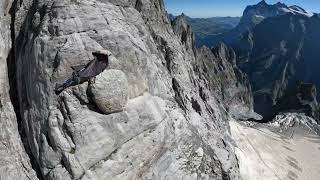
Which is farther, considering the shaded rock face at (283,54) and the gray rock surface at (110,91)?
the shaded rock face at (283,54)

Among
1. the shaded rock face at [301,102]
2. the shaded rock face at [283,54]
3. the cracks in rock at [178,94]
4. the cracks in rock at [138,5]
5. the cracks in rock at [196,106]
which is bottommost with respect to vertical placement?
the shaded rock face at [283,54]

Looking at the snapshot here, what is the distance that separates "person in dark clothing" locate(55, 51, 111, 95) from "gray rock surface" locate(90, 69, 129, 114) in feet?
1.12

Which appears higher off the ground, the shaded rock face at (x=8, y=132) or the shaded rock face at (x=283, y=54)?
the shaded rock face at (x=8, y=132)

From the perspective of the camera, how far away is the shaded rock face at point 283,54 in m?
142

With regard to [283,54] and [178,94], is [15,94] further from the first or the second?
[283,54]

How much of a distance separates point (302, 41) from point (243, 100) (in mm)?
58373

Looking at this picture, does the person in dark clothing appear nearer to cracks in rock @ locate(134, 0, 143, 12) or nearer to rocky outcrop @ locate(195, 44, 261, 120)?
cracks in rock @ locate(134, 0, 143, 12)

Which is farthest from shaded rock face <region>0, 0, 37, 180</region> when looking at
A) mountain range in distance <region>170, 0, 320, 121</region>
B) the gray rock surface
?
mountain range in distance <region>170, 0, 320, 121</region>

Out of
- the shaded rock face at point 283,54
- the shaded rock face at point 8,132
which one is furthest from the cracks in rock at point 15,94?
the shaded rock face at point 283,54

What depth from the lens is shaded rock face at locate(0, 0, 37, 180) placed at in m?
22.2

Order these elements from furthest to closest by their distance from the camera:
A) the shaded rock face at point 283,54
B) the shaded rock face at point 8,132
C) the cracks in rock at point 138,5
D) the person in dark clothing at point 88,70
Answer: the shaded rock face at point 283,54 < the cracks in rock at point 138,5 < the person in dark clothing at point 88,70 < the shaded rock face at point 8,132

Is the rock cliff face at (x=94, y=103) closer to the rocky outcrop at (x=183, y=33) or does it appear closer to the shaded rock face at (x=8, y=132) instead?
the shaded rock face at (x=8, y=132)

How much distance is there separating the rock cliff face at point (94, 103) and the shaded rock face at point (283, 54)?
108768 mm

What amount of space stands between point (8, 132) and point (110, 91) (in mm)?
5776
